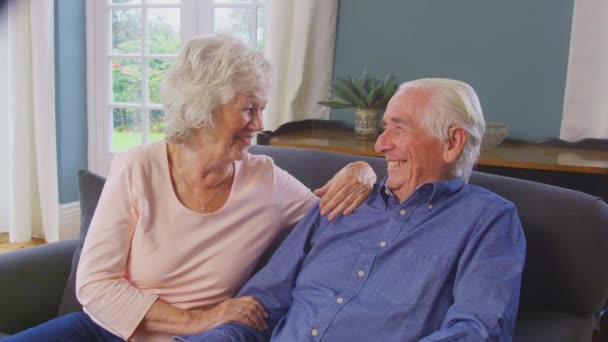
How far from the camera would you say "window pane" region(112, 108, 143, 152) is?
387cm

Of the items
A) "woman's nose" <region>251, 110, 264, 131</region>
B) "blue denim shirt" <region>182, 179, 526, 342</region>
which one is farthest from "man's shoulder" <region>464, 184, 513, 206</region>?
"woman's nose" <region>251, 110, 264, 131</region>

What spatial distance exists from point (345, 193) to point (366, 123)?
125 cm

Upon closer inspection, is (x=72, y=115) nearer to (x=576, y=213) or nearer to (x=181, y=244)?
(x=181, y=244)

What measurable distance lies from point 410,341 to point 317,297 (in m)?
0.26

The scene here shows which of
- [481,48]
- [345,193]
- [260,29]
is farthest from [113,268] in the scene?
[260,29]

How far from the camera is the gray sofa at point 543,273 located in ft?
4.25

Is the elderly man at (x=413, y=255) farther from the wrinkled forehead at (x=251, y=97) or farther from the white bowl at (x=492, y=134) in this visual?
the white bowl at (x=492, y=134)

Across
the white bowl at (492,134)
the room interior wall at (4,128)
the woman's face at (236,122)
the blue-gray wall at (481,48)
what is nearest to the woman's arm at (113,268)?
the woman's face at (236,122)

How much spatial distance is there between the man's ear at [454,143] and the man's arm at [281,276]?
0.37 m

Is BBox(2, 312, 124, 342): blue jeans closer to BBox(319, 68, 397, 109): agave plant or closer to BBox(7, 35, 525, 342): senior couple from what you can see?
BBox(7, 35, 525, 342): senior couple

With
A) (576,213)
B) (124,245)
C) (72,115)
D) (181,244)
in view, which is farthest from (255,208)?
(72,115)

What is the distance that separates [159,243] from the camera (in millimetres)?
1422

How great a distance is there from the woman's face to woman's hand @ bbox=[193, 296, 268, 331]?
36cm

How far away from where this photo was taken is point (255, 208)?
1.50 meters
